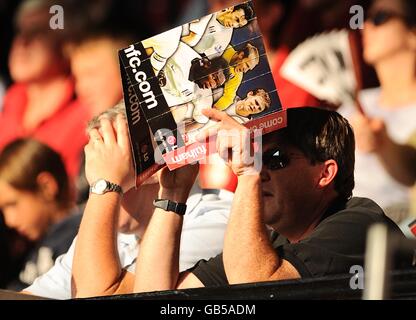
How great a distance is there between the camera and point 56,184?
450cm

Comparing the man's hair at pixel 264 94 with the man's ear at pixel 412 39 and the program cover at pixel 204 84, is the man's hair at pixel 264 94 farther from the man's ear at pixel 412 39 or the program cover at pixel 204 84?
the man's ear at pixel 412 39

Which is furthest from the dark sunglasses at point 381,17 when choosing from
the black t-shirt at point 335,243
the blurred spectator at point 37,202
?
the blurred spectator at point 37,202

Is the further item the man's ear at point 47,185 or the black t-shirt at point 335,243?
the man's ear at point 47,185

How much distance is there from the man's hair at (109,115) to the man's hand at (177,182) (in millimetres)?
280

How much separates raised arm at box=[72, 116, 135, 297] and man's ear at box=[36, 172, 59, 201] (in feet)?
0.59

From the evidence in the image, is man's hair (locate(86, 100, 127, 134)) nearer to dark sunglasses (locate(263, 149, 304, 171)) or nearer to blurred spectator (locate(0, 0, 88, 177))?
blurred spectator (locate(0, 0, 88, 177))

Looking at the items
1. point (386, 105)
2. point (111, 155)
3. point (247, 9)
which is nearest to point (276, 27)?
point (247, 9)

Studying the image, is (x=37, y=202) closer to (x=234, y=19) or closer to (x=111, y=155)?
(x=111, y=155)

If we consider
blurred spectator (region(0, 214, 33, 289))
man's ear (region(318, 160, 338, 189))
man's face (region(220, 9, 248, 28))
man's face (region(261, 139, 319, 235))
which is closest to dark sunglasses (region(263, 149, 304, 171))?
man's face (region(261, 139, 319, 235))

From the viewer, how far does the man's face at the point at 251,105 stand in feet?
13.5

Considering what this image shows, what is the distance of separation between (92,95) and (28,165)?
0.38 metres

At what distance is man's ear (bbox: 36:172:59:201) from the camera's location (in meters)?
4.50

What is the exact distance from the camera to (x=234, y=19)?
4176 millimetres
